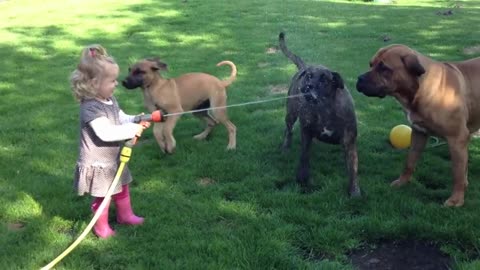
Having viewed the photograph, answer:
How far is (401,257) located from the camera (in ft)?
15.2

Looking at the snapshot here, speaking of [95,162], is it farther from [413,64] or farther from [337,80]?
[413,64]

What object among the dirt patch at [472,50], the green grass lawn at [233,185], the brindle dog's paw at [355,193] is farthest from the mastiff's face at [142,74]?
the dirt patch at [472,50]

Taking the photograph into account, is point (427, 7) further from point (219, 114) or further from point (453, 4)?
point (219, 114)

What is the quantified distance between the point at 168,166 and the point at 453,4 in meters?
16.5

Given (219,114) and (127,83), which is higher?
(127,83)

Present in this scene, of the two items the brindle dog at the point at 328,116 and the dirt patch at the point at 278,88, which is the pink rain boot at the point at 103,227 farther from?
the dirt patch at the point at 278,88

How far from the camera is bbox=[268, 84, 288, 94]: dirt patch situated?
9.81 m

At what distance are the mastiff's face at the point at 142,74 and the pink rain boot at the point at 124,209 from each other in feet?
7.74

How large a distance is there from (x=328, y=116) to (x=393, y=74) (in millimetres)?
852

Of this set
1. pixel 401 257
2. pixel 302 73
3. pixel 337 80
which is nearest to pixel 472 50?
pixel 302 73

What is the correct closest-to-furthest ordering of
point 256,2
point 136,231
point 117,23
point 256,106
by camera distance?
point 136,231 < point 256,106 < point 117,23 < point 256,2

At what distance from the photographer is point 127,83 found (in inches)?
286

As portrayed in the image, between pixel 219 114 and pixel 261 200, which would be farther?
pixel 219 114

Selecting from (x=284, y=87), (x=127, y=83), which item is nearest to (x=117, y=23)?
(x=284, y=87)
